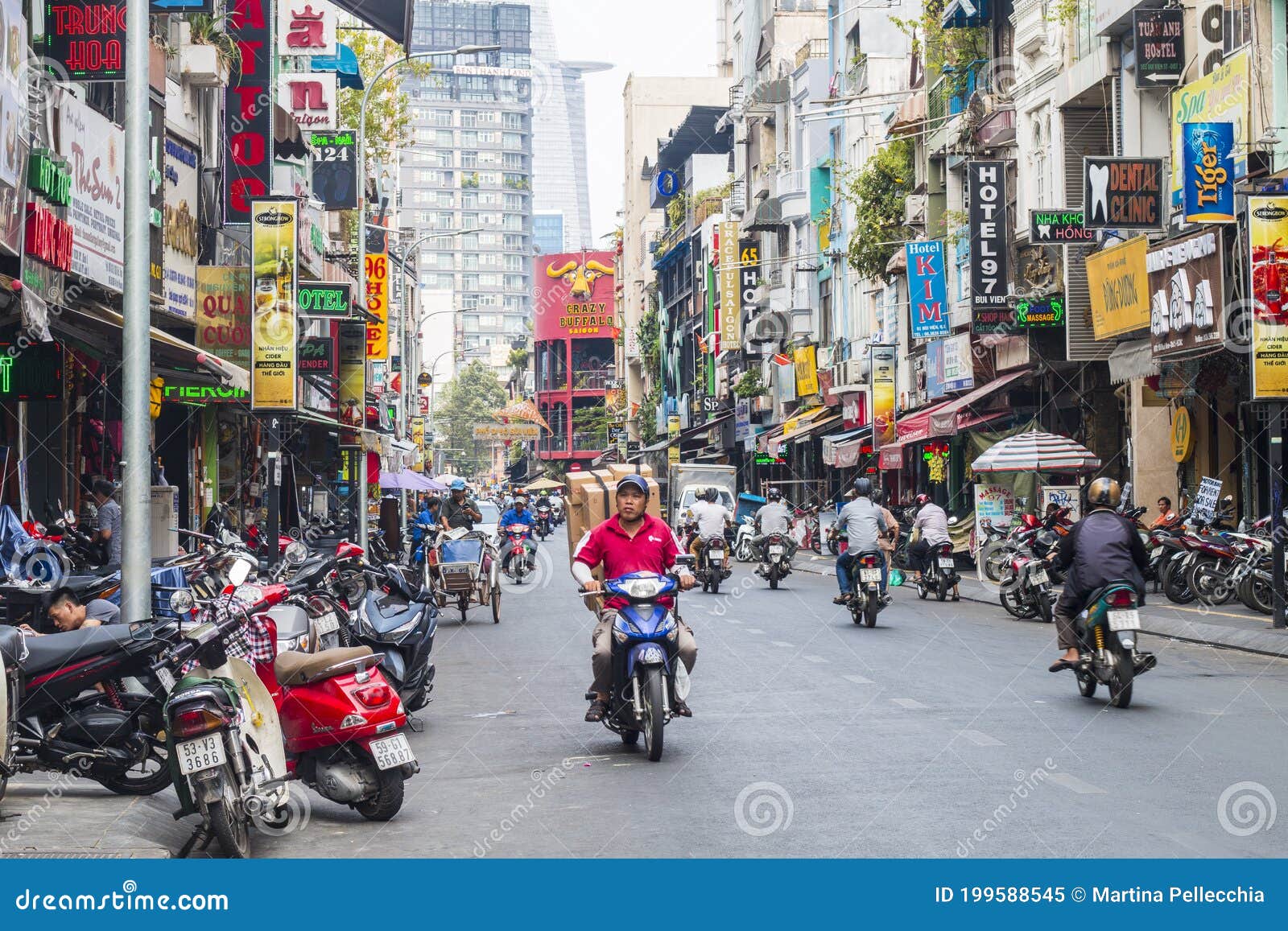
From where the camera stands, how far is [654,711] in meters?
10.6

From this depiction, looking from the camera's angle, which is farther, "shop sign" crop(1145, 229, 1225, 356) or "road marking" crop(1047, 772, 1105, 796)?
"shop sign" crop(1145, 229, 1225, 356)

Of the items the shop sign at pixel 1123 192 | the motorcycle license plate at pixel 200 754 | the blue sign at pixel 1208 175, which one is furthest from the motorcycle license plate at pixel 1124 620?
the shop sign at pixel 1123 192

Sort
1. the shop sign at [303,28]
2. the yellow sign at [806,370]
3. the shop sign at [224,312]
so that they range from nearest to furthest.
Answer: the shop sign at [224,312] < the shop sign at [303,28] < the yellow sign at [806,370]

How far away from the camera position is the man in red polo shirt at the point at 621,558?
11117 millimetres

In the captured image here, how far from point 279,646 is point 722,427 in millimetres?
70637

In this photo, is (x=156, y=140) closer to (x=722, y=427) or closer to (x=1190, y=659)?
(x=1190, y=659)

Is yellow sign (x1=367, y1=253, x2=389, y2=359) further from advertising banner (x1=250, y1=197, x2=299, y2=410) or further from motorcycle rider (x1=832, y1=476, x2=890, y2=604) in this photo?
motorcycle rider (x1=832, y1=476, x2=890, y2=604)

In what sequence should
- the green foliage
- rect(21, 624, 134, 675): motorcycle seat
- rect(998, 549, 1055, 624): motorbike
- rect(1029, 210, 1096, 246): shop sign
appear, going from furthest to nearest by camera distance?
1. the green foliage
2. rect(1029, 210, 1096, 246): shop sign
3. rect(998, 549, 1055, 624): motorbike
4. rect(21, 624, 134, 675): motorcycle seat

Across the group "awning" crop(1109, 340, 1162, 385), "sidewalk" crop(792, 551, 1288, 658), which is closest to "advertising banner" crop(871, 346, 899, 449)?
"awning" crop(1109, 340, 1162, 385)

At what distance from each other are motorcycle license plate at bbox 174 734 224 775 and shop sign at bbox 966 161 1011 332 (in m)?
28.1

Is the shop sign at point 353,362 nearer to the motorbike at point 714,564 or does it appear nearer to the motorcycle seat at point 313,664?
the motorbike at point 714,564

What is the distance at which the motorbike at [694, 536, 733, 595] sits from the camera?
96.7 feet

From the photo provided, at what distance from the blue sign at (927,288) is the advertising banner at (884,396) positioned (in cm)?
571

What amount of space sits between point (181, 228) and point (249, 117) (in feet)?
11.9
